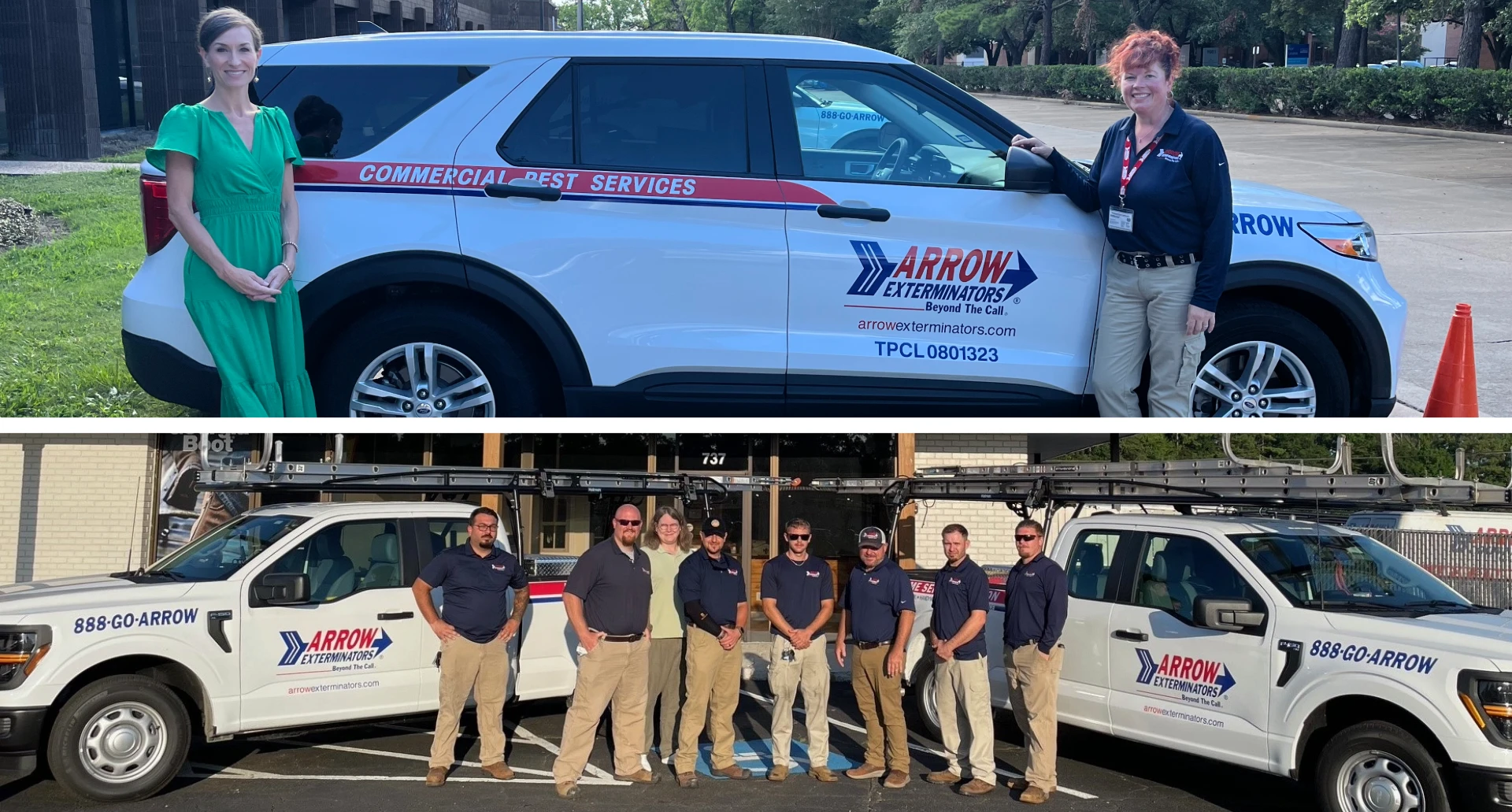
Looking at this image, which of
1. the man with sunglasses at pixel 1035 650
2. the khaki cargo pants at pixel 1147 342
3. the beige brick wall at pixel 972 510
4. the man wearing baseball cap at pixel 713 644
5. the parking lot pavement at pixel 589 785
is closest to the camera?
the khaki cargo pants at pixel 1147 342

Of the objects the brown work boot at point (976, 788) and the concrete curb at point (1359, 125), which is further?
the concrete curb at point (1359, 125)

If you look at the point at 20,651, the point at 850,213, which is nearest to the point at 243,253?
the point at 20,651

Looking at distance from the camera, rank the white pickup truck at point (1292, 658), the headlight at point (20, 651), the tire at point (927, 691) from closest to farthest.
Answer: the white pickup truck at point (1292, 658)
the headlight at point (20, 651)
the tire at point (927, 691)

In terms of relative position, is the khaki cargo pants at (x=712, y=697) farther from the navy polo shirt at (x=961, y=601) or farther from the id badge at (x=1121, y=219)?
the id badge at (x=1121, y=219)

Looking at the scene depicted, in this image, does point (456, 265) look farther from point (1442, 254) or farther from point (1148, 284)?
point (1442, 254)

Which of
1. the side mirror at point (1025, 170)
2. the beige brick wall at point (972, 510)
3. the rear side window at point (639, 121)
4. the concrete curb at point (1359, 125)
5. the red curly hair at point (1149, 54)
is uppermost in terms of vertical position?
the concrete curb at point (1359, 125)

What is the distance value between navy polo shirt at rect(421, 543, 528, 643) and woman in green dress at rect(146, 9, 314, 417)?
164 cm

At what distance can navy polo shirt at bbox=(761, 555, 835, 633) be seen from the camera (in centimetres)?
697

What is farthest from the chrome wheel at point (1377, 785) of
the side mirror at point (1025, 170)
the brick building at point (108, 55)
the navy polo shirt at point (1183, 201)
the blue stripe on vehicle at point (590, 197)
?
the brick building at point (108, 55)

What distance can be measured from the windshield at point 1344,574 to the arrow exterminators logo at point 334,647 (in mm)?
4534

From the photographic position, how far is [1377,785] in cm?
545

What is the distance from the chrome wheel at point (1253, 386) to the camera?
5.85 meters

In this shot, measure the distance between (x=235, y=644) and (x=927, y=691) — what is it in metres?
3.93

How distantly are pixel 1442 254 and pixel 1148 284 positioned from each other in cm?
857
